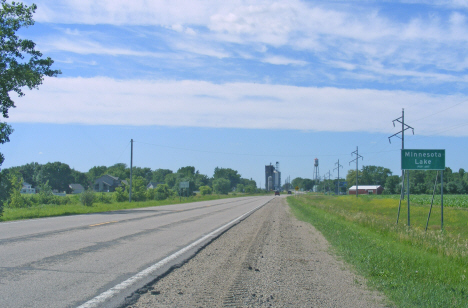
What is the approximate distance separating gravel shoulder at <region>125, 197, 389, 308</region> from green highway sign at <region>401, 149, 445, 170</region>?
9965mm

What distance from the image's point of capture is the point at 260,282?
7.24m

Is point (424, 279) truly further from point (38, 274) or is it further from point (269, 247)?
point (38, 274)

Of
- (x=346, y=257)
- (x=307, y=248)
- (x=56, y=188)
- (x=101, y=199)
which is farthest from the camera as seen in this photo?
(x=56, y=188)

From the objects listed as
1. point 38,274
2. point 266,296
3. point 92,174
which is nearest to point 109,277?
point 38,274

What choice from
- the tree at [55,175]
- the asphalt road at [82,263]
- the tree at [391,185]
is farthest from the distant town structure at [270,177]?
the asphalt road at [82,263]

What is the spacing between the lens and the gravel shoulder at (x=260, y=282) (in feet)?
19.7

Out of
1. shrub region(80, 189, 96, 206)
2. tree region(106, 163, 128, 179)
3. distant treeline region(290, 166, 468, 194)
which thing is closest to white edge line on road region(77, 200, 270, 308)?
shrub region(80, 189, 96, 206)

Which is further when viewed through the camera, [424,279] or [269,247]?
[269,247]

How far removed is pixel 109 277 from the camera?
723 centimetres

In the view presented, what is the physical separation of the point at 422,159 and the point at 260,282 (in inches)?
578

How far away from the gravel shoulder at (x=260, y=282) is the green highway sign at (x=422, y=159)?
9.97 meters

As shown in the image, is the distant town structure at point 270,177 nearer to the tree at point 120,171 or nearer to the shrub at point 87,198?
the tree at point 120,171

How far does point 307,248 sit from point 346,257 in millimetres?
1989

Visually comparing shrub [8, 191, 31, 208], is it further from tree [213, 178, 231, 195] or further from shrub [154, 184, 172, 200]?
tree [213, 178, 231, 195]
